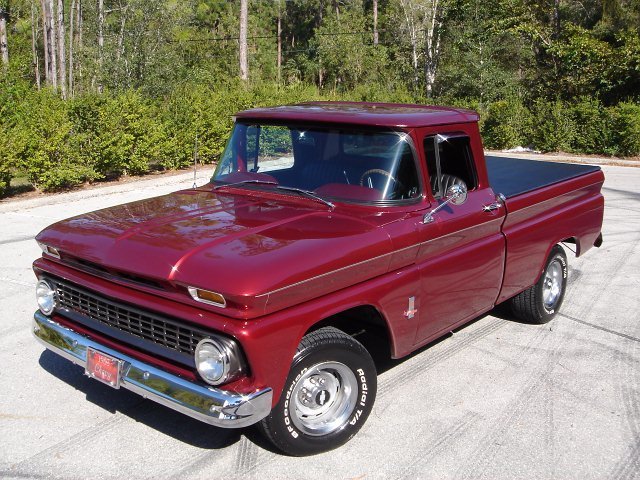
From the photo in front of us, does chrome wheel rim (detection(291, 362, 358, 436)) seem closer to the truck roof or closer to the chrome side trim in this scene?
the chrome side trim

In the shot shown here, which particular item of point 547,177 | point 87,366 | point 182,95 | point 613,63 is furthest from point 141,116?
point 613,63

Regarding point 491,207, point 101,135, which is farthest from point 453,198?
point 101,135

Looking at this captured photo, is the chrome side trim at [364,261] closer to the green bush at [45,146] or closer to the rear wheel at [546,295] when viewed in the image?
the rear wheel at [546,295]

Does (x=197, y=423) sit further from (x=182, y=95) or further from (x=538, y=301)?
(x=182, y=95)

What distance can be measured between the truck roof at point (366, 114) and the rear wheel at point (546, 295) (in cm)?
167

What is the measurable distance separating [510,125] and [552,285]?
1701 cm

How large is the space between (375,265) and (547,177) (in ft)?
9.18

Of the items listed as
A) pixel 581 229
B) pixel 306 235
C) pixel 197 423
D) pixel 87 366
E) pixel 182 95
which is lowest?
pixel 197 423

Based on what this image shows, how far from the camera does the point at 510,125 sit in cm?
2184

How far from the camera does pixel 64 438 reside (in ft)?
12.6

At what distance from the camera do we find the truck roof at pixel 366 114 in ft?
14.0

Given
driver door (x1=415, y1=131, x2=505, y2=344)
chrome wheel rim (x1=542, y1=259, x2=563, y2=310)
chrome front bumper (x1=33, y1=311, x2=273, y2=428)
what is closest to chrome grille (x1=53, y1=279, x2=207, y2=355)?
chrome front bumper (x1=33, y1=311, x2=273, y2=428)

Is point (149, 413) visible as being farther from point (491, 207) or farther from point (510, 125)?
point (510, 125)

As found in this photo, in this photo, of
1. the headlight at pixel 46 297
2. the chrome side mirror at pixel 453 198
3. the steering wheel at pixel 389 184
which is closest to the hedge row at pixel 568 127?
the chrome side mirror at pixel 453 198
